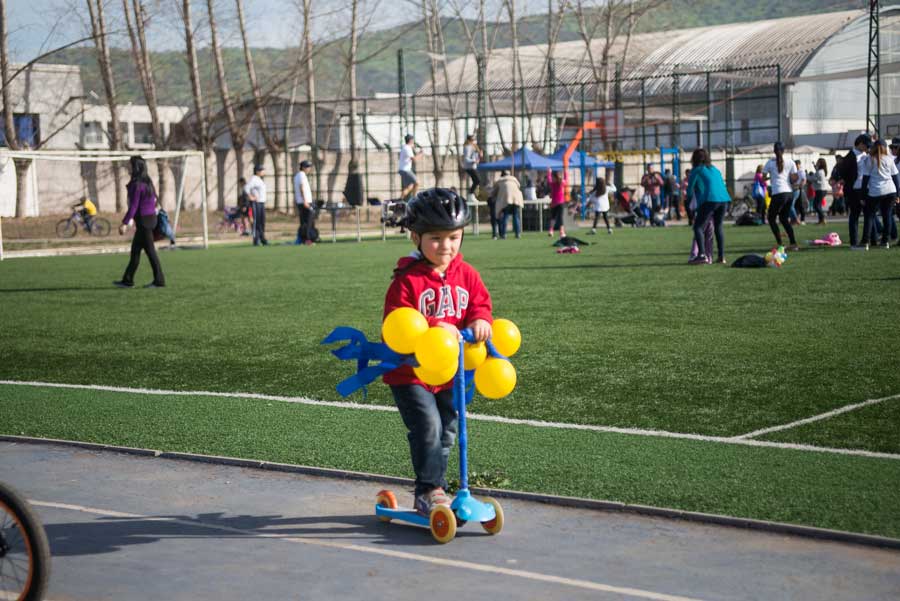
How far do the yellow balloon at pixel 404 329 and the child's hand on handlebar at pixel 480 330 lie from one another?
0.23 meters

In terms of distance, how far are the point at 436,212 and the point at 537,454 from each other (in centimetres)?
194

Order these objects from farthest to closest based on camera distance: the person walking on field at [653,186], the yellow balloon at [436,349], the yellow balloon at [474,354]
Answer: the person walking on field at [653,186], the yellow balloon at [474,354], the yellow balloon at [436,349]

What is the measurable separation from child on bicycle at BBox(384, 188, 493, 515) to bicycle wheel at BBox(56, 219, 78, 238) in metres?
35.1

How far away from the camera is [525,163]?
39625 millimetres

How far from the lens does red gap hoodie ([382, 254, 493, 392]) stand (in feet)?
16.7

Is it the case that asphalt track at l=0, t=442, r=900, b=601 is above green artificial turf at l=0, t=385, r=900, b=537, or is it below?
below

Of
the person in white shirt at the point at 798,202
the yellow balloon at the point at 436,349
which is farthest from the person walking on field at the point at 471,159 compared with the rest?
the yellow balloon at the point at 436,349

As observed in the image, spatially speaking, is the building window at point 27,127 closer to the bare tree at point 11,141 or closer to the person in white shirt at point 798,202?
the bare tree at point 11,141

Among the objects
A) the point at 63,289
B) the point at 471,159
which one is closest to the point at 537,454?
the point at 63,289

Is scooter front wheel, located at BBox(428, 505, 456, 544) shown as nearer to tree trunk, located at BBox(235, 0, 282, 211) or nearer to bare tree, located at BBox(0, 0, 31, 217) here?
bare tree, located at BBox(0, 0, 31, 217)

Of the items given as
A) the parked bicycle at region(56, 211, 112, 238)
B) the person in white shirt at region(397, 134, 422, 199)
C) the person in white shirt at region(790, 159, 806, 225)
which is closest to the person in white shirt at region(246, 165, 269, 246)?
the person in white shirt at region(397, 134, 422, 199)

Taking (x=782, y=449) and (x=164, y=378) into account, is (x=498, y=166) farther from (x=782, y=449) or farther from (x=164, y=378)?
(x=782, y=449)

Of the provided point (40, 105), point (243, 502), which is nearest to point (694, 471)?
point (243, 502)

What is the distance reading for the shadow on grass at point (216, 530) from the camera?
505 centimetres
